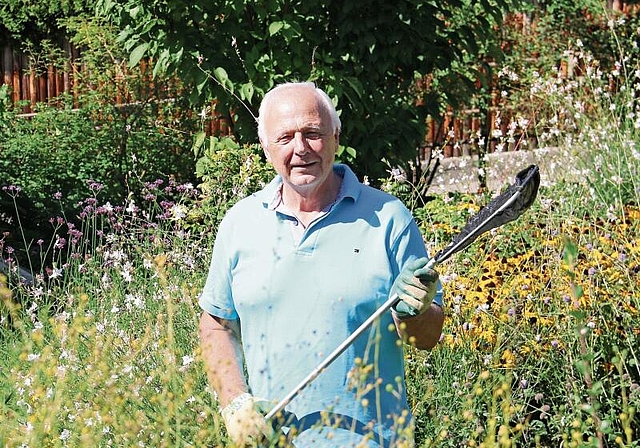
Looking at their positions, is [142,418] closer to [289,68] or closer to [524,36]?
[289,68]

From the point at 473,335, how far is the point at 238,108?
277 cm

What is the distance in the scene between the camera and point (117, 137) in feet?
26.9

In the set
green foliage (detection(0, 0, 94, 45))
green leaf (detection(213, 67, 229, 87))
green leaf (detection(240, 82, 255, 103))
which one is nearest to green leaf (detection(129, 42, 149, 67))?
green leaf (detection(213, 67, 229, 87))

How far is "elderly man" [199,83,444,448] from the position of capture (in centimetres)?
262

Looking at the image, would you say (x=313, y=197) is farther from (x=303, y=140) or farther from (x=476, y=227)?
(x=476, y=227)

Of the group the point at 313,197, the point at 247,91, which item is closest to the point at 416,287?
the point at 313,197

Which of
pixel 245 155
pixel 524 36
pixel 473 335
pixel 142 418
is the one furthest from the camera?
pixel 524 36

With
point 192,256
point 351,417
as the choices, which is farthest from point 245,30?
point 351,417

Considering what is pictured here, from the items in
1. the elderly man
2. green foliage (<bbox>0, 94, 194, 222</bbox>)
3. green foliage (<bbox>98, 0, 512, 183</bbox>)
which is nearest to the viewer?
the elderly man

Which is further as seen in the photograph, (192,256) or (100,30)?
(100,30)

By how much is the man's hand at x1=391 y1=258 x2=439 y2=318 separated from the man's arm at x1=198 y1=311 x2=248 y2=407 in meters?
0.45

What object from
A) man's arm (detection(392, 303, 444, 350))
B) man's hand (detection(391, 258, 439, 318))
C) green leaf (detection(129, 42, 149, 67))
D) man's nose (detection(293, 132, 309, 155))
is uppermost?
green leaf (detection(129, 42, 149, 67))

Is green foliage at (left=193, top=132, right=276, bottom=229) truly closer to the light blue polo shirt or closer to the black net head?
the light blue polo shirt

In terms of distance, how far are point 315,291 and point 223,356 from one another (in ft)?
1.07
